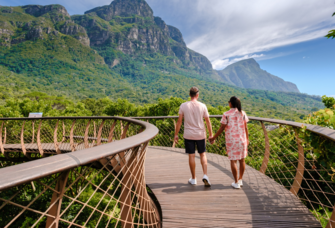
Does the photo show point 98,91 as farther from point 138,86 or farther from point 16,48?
point 16,48

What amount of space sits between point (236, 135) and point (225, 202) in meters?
1.00

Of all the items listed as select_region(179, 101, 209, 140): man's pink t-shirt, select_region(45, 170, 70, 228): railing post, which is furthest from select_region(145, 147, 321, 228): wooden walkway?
select_region(45, 170, 70, 228): railing post

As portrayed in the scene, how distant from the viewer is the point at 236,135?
2957mm

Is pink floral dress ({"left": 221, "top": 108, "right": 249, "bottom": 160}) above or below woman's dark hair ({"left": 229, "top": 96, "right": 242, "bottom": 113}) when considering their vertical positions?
below

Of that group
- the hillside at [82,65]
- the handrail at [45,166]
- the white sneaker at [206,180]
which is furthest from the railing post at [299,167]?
the hillside at [82,65]

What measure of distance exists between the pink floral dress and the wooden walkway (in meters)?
0.63

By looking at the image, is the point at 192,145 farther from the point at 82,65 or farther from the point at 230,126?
the point at 82,65

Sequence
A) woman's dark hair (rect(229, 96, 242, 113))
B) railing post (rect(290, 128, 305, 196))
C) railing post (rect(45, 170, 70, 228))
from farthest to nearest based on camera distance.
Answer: woman's dark hair (rect(229, 96, 242, 113)) → railing post (rect(290, 128, 305, 196)) → railing post (rect(45, 170, 70, 228))

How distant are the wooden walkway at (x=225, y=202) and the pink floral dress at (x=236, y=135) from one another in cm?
63

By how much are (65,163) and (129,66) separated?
591 feet

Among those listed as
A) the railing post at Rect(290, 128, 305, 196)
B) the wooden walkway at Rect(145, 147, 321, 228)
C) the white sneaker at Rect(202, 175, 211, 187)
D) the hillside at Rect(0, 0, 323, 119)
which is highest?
the hillside at Rect(0, 0, 323, 119)

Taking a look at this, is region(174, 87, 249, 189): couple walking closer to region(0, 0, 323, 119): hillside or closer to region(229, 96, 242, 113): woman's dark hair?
region(229, 96, 242, 113): woman's dark hair

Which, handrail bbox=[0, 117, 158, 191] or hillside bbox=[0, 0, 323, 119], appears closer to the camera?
handrail bbox=[0, 117, 158, 191]

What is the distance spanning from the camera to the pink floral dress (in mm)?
2930
